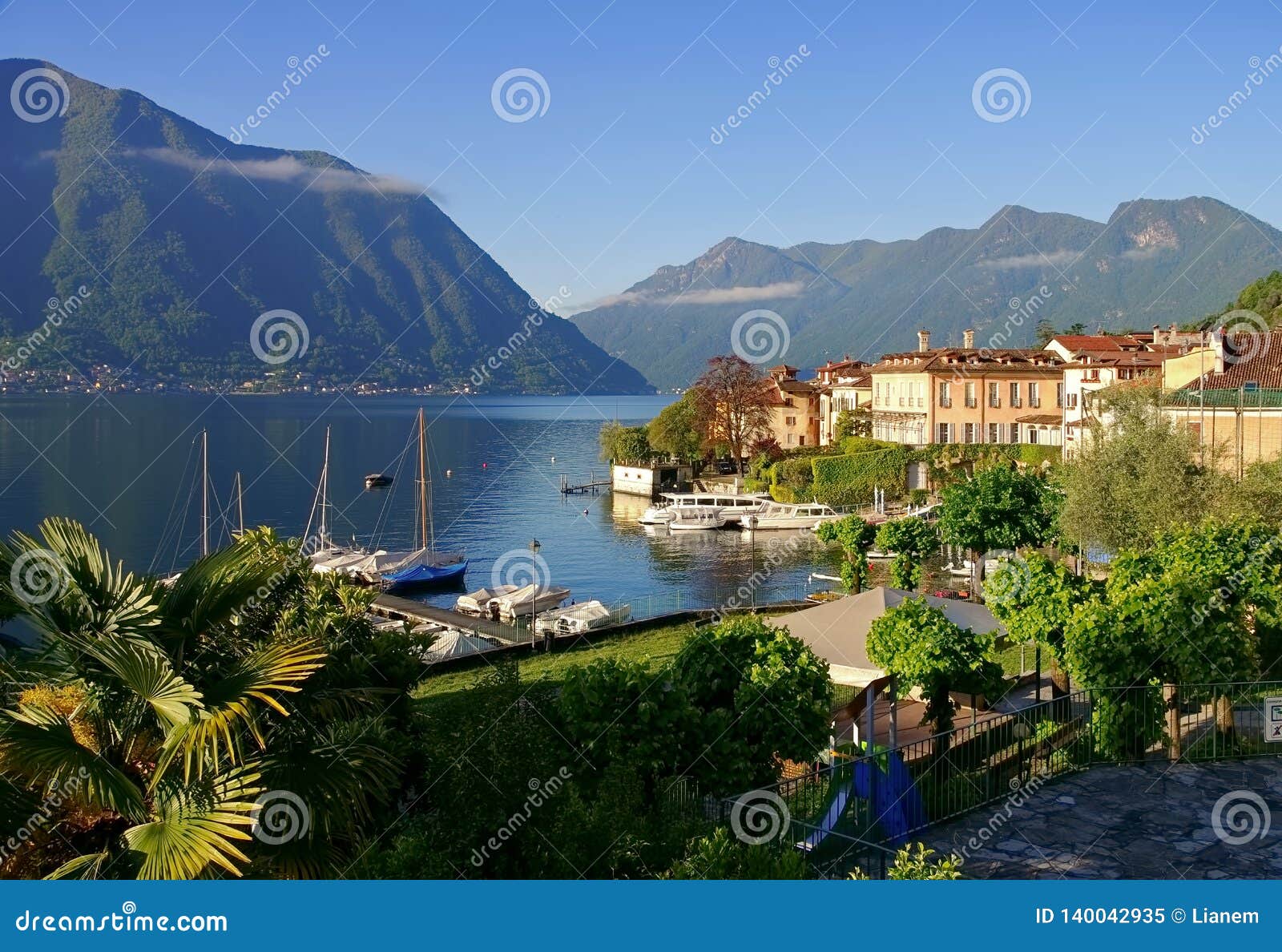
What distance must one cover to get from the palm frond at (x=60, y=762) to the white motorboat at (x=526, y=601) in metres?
28.3

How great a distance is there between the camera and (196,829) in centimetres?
554

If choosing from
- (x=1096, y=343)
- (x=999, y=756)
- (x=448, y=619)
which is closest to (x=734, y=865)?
(x=999, y=756)

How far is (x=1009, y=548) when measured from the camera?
2750 cm

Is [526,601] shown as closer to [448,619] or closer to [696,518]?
[448,619]

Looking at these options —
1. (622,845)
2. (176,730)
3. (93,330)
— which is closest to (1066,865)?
(622,845)

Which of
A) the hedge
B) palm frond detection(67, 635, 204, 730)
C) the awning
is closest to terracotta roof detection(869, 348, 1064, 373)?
the awning

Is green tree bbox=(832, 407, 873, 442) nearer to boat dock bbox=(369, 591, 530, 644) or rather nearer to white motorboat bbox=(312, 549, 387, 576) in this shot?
white motorboat bbox=(312, 549, 387, 576)

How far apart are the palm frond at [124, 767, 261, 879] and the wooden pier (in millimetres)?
66584

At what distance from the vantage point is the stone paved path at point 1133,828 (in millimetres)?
8281

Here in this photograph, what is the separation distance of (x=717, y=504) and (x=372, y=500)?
83.5 feet

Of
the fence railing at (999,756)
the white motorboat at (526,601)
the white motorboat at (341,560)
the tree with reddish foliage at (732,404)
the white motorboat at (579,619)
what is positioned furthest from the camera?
the tree with reddish foliage at (732,404)

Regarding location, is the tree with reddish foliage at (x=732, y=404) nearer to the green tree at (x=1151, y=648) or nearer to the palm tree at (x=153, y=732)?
the green tree at (x=1151, y=648)

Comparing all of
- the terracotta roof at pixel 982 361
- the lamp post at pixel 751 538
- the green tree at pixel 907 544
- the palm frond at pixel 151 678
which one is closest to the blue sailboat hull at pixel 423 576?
the lamp post at pixel 751 538

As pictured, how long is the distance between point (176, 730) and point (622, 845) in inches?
106
